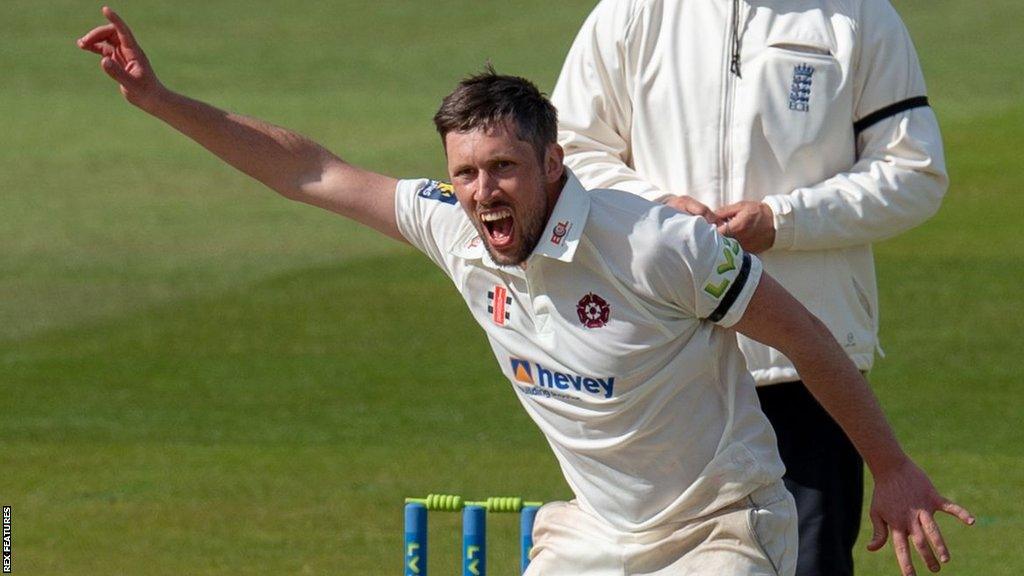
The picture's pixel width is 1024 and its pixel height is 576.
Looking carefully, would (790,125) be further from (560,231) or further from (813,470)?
(560,231)

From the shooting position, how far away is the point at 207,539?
8273 millimetres

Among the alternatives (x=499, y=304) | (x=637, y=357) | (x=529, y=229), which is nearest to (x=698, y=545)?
(x=637, y=357)

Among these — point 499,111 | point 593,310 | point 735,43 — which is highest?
point 735,43

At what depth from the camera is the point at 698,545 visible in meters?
4.67

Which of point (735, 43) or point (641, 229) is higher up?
point (735, 43)

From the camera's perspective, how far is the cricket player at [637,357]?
4.50 m

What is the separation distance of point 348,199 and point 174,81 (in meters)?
21.5

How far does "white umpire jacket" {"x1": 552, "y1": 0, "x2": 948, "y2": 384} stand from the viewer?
5297 mm

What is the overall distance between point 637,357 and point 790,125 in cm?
105

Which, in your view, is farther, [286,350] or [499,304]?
[286,350]

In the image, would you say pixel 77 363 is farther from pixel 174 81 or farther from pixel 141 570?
pixel 174 81
